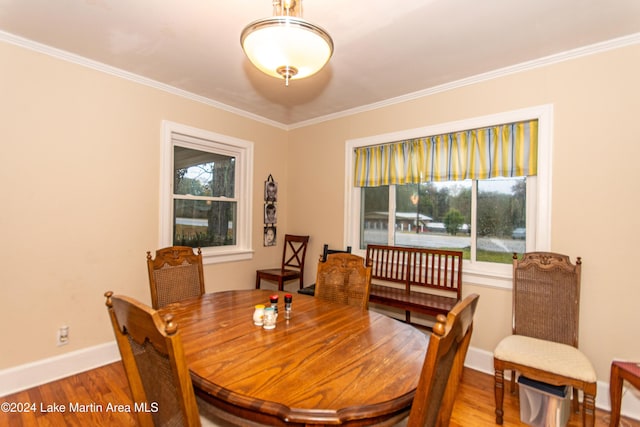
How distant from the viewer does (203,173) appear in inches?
139

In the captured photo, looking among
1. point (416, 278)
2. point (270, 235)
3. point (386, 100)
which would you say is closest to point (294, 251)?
point (270, 235)

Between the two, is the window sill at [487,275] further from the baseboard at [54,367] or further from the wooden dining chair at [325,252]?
the baseboard at [54,367]

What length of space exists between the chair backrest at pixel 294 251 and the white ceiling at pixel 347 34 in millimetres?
1902

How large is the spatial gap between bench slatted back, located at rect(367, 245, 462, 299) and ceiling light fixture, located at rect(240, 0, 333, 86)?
206 cm

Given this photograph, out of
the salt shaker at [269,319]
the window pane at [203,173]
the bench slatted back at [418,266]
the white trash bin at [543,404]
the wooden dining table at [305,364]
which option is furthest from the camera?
the window pane at [203,173]

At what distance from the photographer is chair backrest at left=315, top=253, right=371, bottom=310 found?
Result: 2.12 metres

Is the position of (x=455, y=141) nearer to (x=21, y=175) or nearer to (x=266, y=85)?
(x=266, y=85)

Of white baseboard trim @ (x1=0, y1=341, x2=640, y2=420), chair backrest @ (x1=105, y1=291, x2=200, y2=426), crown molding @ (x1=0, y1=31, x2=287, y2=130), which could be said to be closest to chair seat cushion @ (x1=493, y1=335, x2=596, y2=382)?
white baseboard trim @ (x1=0, y1=341, x2=640, y2=420)

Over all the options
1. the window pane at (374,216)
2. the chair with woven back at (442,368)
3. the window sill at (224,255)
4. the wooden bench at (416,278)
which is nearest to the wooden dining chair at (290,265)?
the window sill at (224,255)

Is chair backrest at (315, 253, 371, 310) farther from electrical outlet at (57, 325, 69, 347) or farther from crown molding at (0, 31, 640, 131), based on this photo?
electrical outlet at (57, 325, 69, 347)

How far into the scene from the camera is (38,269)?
2.38m

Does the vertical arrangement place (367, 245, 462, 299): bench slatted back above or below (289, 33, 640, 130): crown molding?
below

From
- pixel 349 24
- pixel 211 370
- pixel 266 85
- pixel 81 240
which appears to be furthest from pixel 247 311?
pixel 266 85

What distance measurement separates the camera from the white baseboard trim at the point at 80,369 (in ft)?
6.97
